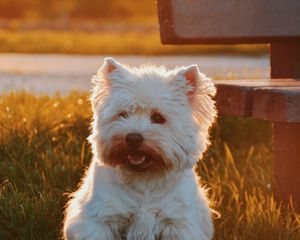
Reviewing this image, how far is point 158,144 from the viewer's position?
4.28 metres

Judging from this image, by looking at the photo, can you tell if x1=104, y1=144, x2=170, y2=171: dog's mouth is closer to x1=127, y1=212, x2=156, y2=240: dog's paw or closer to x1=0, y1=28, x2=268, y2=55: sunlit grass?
x1=127, y1=212, x2=156, y2=240: dog's paw

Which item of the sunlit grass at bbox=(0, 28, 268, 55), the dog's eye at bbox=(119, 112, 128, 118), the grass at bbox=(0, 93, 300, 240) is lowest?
the sunlit grass at bbox=(0, 28, 268, 55)

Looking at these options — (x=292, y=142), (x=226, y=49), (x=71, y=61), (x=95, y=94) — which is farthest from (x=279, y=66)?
(x=226, y=49)

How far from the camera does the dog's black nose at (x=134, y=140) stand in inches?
166

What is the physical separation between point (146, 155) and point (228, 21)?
1.56m

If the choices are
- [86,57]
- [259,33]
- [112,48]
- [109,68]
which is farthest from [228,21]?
[112,48]

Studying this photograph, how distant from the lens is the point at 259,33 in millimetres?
5648

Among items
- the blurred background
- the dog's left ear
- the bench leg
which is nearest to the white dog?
the dog's left ear

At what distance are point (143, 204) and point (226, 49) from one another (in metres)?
21.0

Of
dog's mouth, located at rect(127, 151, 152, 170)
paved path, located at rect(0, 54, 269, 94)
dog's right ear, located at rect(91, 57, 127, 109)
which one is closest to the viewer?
dog's mouth, located at rect(127, 151, 152, 170)

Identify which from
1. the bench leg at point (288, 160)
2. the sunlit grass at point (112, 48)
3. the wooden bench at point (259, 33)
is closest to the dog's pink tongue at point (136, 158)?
the wooden bench at point (259, 33)

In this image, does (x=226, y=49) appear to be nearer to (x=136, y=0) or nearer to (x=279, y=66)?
(x=279, y=66)

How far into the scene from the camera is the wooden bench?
5.32 m

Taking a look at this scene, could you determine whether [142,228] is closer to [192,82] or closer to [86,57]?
[192,82]
